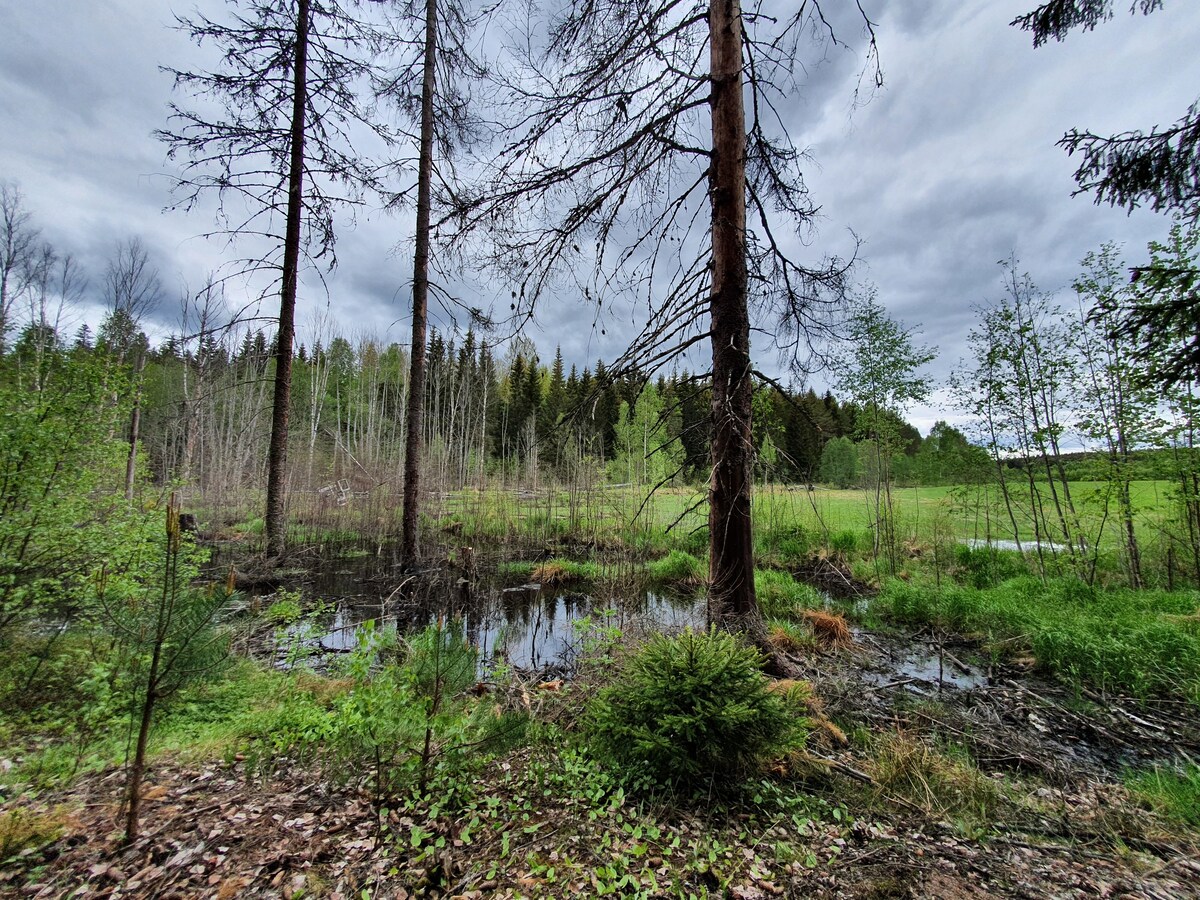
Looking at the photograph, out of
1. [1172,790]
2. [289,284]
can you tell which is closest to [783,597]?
[1172,790]

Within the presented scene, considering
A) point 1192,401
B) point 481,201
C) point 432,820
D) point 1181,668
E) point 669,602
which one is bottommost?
point 669,602

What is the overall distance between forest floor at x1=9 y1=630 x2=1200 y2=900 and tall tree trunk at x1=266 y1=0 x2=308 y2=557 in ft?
18.4

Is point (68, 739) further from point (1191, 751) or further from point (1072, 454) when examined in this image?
point (1072, 454)

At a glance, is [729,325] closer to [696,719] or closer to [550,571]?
[696,719]

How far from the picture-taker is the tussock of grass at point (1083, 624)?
14.3 ft

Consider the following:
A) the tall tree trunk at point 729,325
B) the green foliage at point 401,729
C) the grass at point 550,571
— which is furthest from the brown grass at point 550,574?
the green foliage at point 401,729

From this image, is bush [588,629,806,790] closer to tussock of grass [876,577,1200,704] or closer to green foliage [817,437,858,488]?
tussock of grass [876,577,1200,704]

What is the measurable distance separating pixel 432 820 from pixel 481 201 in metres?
4.07

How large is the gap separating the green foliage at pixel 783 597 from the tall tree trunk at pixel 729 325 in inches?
160

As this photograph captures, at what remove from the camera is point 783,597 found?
7.70 m

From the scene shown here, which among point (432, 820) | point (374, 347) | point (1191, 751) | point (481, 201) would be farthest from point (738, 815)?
point (374, 347)

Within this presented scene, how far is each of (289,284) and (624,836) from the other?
8459mm

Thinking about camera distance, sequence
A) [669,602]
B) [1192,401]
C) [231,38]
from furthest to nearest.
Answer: [669,602]
[231,38]
[1192,401]

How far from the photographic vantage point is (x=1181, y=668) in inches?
167
